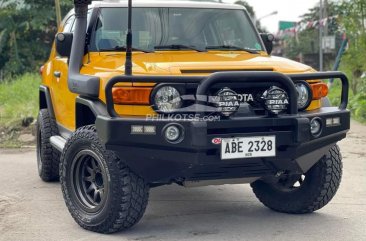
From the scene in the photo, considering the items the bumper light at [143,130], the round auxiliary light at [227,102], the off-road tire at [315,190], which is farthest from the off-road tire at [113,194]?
the off-road tire at [315,190]

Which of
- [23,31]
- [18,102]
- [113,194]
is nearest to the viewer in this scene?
[113,194]

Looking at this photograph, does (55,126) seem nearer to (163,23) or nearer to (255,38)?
(163,23)

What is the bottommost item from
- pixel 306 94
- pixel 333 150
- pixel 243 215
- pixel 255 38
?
pixel 243 215

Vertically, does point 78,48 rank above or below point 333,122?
above

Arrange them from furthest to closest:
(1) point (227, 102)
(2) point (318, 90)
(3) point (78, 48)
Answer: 1. (3) point (78, 48)
2. (2) point (318, 90)
3. (1) point (227, 102)

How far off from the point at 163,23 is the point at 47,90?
1.74 metres

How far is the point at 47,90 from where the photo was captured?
21.9 feet

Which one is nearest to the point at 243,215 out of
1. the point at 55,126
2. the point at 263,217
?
the point at 263,217

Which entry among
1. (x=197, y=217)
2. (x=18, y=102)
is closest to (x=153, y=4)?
(x=197, y=217)

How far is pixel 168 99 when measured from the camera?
14.4ft

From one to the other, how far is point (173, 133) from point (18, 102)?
904 cm

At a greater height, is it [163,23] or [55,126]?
[163,23]

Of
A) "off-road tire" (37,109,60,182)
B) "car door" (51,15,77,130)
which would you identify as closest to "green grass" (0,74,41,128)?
"off-road tire" (37,109,60,182)

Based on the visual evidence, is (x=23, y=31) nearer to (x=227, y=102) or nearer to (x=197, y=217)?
(x=197, y=217)
